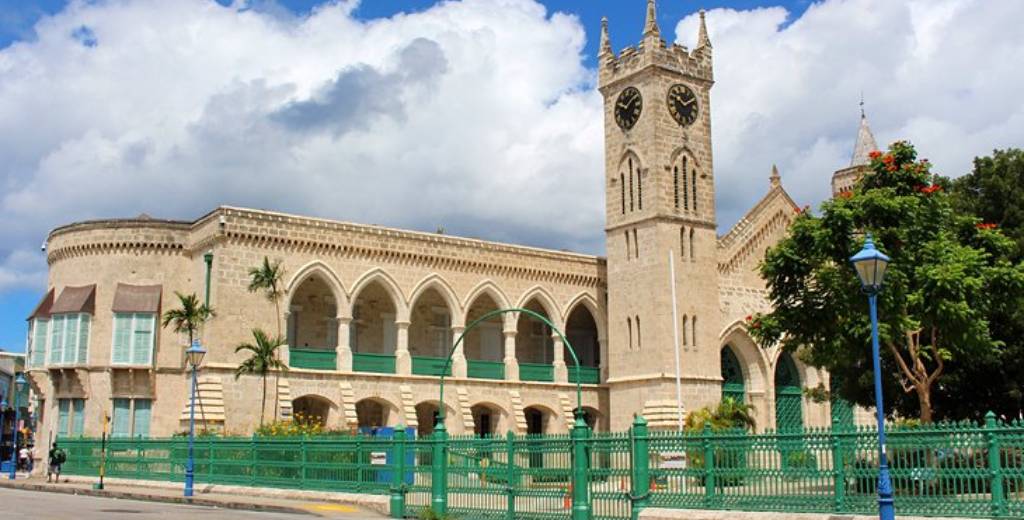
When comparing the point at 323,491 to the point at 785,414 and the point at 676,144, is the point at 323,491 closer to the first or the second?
the point at 676,144

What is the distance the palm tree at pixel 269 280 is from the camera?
31047 millimetres

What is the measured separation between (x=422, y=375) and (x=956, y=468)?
24.6 metres

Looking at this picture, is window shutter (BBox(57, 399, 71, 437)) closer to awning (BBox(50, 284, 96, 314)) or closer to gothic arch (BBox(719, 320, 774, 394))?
awning (BBox(50, 284, 96, 314))

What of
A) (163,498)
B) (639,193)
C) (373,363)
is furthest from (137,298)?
(639,193)

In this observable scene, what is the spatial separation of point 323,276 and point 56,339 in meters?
8.42

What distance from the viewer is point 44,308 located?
3394 cm

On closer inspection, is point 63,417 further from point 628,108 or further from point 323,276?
point 628,108

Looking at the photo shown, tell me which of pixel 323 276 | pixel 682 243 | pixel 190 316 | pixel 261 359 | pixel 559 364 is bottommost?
pixel 261 359

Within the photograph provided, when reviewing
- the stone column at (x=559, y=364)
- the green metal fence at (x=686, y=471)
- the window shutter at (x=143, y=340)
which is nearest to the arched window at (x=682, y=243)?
the stone column at (x=559, y=364)

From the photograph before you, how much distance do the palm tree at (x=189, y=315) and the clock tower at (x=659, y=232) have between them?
13.8 metres

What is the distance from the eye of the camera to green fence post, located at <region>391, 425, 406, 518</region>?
18234mm

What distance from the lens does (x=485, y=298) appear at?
128 ft

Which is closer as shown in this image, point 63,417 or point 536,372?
point 63,417

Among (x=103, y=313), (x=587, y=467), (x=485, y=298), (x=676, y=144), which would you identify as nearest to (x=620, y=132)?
(x=676, y=144)
